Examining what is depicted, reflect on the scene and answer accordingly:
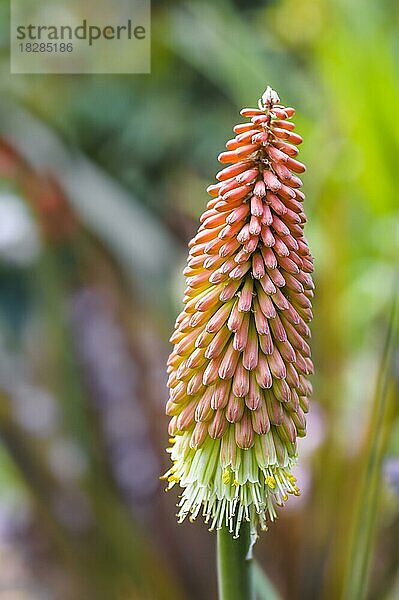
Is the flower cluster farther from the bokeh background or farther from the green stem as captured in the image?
the bokeh background

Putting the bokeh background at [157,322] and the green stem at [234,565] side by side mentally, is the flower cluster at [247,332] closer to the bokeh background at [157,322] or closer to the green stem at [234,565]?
the green stem at [234,565]

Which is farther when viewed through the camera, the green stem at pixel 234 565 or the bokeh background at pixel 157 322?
the bokeh background at pixel 157 322

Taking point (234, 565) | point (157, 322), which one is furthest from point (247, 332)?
point (157, 322)

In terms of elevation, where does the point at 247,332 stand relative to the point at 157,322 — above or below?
below

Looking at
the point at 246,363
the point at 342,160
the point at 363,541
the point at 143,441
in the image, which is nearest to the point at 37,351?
the point at 143,441

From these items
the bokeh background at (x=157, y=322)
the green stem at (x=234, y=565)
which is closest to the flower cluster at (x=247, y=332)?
the green stem at (x=234, y=565)

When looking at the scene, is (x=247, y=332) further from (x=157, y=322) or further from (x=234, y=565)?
(x=157, y=322)

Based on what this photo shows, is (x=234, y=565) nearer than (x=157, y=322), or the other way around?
(x=234, y=565)
